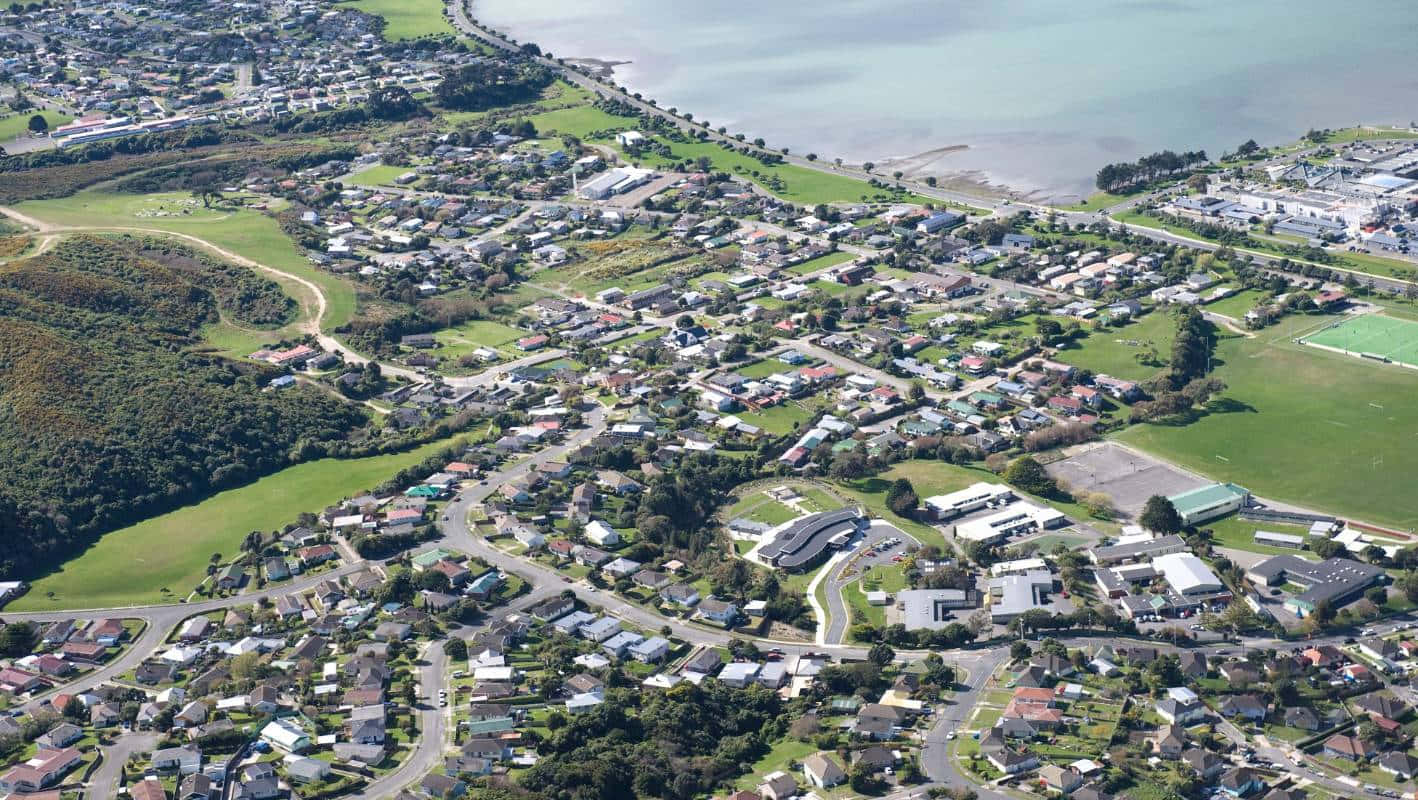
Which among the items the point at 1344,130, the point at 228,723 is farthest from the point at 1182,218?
the point at 228,723

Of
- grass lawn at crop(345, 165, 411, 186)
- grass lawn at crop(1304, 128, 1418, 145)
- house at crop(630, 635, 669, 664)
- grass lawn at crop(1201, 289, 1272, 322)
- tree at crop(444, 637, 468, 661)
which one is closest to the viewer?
tree at crop(444, 637, 468, 661)

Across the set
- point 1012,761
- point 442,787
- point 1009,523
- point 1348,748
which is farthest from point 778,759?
point 1009,523

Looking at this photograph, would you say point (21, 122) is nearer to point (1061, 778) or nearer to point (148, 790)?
point (148, 790)

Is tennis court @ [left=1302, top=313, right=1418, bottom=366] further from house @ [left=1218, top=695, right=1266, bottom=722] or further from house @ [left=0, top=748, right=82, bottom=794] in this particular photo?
house @ [left=0, top=748, right=82, bottom=794]

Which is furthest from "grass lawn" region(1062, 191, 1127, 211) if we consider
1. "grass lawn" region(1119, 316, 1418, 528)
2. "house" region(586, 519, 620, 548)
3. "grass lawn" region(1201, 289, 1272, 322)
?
"house" region(586, 519, 620, 548)

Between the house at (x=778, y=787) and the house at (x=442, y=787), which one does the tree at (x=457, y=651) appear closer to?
the house at (x=442, y=787)

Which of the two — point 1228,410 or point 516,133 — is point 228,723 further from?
point 516,133

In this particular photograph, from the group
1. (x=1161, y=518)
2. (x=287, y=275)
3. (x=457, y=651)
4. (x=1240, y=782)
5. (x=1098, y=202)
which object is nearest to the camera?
(x=1240, y=782)
